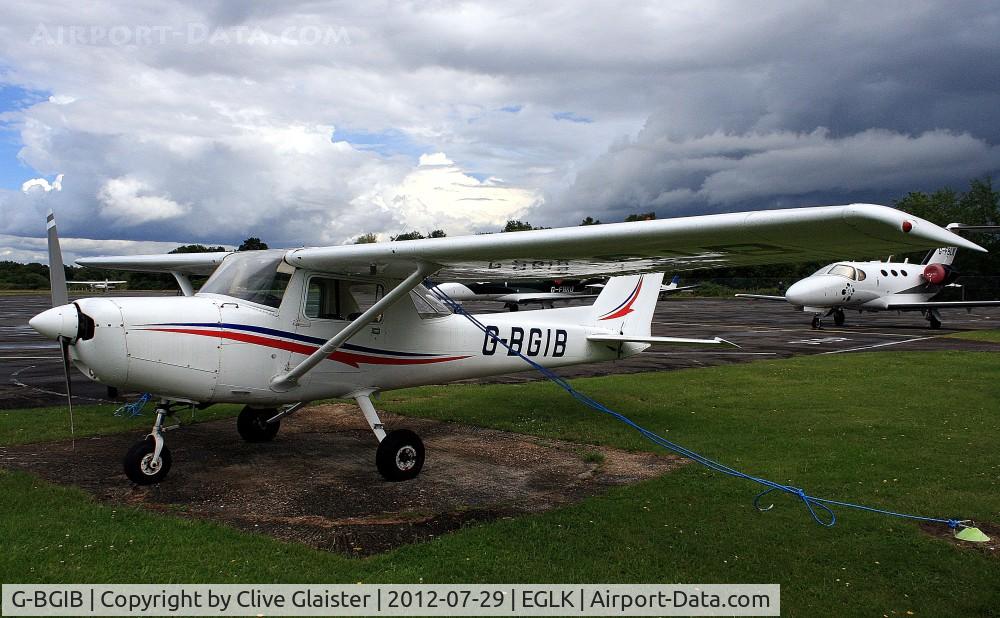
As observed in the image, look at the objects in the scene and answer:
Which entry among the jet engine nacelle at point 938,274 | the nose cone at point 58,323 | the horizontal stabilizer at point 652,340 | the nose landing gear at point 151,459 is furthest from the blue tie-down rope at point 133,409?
the jet engine nacelle at point 938,274

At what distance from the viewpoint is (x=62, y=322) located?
551 centimetres

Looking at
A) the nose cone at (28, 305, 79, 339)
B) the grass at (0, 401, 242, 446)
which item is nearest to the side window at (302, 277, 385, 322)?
A: the nose cone at (28, 305, 79, 339)

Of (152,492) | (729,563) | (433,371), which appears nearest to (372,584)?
(729,563)

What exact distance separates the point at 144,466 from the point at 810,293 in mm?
26356

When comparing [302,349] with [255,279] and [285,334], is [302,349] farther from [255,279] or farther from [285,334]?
[255,279]

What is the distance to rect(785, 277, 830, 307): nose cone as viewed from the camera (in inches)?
1073

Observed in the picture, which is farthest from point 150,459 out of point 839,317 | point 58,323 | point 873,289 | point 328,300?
point 839,317

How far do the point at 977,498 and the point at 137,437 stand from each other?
9320mm

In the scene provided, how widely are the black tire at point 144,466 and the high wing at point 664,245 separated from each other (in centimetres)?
224

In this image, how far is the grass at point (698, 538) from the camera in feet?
14.5

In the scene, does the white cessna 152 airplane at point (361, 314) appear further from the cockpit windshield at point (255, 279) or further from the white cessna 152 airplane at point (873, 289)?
the white cessna 152 airplane at point (873, 289)

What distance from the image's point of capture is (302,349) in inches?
273

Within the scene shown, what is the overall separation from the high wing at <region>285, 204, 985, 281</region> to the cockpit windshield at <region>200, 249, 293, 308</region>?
0.22 meters

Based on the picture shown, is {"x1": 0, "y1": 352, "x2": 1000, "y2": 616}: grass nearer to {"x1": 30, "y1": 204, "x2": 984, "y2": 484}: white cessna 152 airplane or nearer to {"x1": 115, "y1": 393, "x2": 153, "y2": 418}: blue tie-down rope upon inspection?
{"x1": 30, "y1": 204, "x2": 984, "y2": 484}: white cessna 152 airplane
